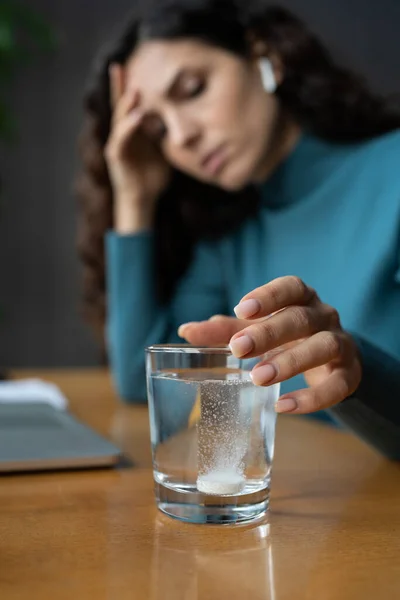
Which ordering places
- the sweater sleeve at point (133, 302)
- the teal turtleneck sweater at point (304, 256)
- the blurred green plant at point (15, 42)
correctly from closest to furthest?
the teal turtleneck sweater at point (304, 256), the sweater sleeve at point (133, 302), the blurred green plant at point (15, 42)

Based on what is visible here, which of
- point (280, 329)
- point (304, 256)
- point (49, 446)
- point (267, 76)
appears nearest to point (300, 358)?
point (280, 329)

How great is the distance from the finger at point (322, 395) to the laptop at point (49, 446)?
0.69 ft

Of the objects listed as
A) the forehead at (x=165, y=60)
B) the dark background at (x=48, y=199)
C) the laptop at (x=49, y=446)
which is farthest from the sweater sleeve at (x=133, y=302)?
the dark background at (x=48, y=199)

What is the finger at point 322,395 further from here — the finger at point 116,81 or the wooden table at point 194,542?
the finger at point 116,81

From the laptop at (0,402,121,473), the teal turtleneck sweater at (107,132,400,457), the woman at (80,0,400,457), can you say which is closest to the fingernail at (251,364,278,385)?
the laptop at (0,402,121,473)

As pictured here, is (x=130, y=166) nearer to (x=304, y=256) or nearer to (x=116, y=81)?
(x=116, y=81)

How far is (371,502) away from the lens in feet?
1.77

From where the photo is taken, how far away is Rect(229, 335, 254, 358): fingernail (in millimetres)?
457

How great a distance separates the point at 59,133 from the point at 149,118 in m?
1.75

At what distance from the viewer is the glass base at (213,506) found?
1.51ft

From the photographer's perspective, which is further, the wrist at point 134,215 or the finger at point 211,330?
the wrist at point 134,215

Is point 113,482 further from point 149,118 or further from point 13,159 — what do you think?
point 13,159

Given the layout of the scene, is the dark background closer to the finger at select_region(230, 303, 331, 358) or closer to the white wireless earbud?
the white wireless earbud

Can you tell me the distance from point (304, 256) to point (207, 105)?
1.09 ft
